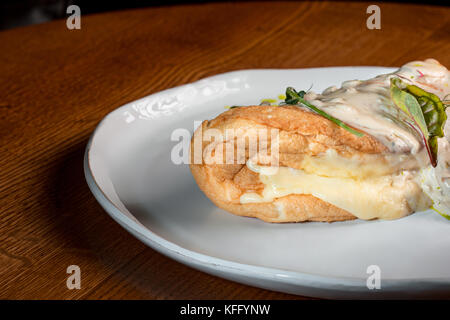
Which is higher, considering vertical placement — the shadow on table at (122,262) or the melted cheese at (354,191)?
the melted cheese at (354,191)

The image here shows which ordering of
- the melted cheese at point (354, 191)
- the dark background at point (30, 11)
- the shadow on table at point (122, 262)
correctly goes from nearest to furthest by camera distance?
the shadow on table at point (122, 262), the melted cheese at point (354, 191), the dark background at point (30, 11)

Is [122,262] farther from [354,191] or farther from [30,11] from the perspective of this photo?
[30,11]
